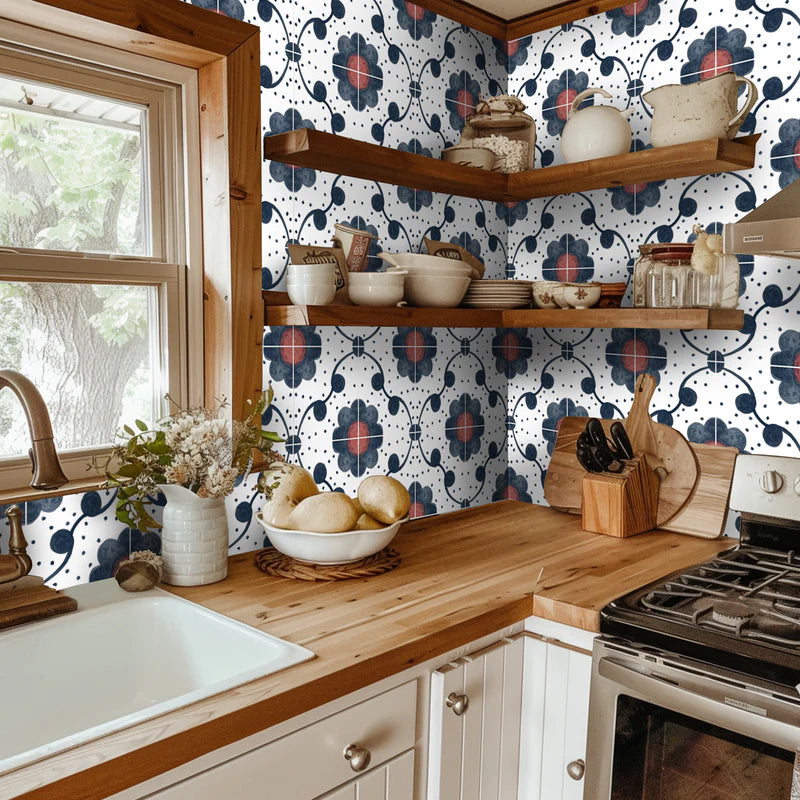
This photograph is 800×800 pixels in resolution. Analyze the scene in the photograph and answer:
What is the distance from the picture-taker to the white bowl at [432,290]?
207cm

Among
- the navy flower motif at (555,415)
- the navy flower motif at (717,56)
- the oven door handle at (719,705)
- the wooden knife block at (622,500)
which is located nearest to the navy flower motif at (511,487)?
the navy flower motif at (555,415)

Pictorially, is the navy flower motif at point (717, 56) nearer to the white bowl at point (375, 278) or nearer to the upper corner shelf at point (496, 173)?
the upper corner shelf at point (496, 173)

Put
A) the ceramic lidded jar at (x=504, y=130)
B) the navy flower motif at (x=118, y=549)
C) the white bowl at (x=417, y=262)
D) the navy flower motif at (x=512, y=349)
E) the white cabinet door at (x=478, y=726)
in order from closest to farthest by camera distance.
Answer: the white cabinet door at (x=478, y=726) < the navy flower motif at (x=118, y=549) < the white bowl at (x=417, y=262) < the ceramic lidded jar at (x=504, y=130) < the navy flower motif at (x=512, y=349)


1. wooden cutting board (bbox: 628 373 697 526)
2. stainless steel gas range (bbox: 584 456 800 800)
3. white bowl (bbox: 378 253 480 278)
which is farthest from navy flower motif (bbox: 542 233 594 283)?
stainless steel gas range (bbox: 584 456 800 800)

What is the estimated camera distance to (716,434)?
87.8 inches

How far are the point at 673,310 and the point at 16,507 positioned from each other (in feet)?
4.89

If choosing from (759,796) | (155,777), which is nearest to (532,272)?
(759,796)

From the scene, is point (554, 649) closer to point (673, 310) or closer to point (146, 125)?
point (673, 310)

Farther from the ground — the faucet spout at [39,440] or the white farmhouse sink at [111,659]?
the faucet spout at [39,440]

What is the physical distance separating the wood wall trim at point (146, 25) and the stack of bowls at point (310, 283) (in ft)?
1.62

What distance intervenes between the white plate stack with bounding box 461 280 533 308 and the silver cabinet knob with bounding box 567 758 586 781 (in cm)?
116

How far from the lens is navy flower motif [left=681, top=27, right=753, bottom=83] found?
2123mm

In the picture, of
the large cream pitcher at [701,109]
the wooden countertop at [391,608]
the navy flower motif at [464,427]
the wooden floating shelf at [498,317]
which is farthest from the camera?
the navy flower motif at [464,427]

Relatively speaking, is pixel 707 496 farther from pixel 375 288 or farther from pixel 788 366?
pixel 375 288
